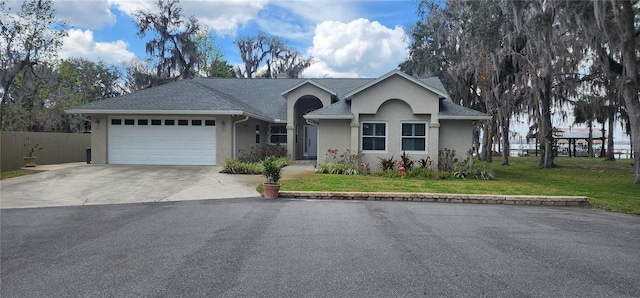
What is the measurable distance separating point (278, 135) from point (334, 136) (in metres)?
6.06

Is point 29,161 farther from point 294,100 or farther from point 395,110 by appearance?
point 395,110

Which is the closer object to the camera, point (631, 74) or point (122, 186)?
point (122, 186)

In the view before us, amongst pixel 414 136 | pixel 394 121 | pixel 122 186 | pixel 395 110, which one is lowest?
pixel 122 186

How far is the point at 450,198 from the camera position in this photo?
10188 mm

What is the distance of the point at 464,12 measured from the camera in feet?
82.4

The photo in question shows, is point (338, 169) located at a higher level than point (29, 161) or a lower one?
lower

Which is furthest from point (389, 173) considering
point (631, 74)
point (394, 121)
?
point (631, 74)

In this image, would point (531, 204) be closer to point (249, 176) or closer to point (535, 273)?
point (535, 273)

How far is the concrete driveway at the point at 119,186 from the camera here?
9914mm

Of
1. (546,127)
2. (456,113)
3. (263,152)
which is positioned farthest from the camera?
(546,127)


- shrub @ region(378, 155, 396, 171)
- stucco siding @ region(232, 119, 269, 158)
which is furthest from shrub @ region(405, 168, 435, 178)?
stucco siding @ region(232, 119, 269, 158)

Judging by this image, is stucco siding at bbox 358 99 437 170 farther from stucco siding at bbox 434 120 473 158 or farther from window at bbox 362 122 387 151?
stucco siding at bbox 434 120 473 158

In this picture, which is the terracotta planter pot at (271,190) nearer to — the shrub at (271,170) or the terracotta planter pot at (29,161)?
the shrub at (271,170)

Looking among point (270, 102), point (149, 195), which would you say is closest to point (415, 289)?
point (149, 195)
